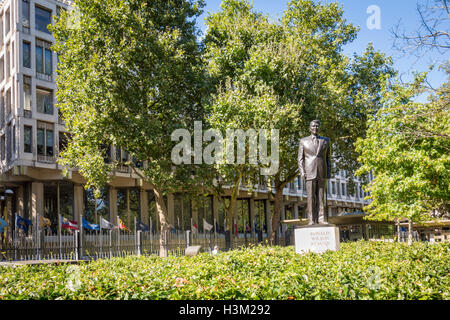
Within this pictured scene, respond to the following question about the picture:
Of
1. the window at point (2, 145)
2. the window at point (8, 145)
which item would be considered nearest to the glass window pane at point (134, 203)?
the window at point (2, 145)

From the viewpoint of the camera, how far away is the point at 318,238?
44.1ft

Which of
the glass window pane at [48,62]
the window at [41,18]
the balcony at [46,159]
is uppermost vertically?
the window at [41,18]

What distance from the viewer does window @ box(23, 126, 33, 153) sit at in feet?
97.2

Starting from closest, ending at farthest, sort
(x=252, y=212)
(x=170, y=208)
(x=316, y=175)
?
1. (x=316, y=175)
2. (x=170, y=208)
3. (x=252, y=212)

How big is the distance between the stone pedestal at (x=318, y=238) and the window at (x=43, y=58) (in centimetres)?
2388

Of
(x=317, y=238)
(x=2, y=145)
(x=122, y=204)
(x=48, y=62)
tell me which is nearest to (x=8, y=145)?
(x=2, y=145)

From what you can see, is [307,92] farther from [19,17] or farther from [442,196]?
[19,17]

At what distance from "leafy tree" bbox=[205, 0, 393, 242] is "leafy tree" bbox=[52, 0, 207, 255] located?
2.64 m

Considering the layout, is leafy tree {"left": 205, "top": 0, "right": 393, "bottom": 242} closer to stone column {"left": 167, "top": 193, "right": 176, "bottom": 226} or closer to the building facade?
the building facade

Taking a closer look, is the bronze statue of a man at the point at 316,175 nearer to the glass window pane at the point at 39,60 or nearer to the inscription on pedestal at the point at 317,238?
the inscription on pedestal at the point at 317,238

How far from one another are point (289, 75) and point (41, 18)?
17190 millimetres

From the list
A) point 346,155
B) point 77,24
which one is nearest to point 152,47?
point 77,24

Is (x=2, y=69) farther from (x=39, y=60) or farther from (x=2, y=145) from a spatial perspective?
(x=2, y=145)

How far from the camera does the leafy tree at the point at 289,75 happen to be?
23984 mm
